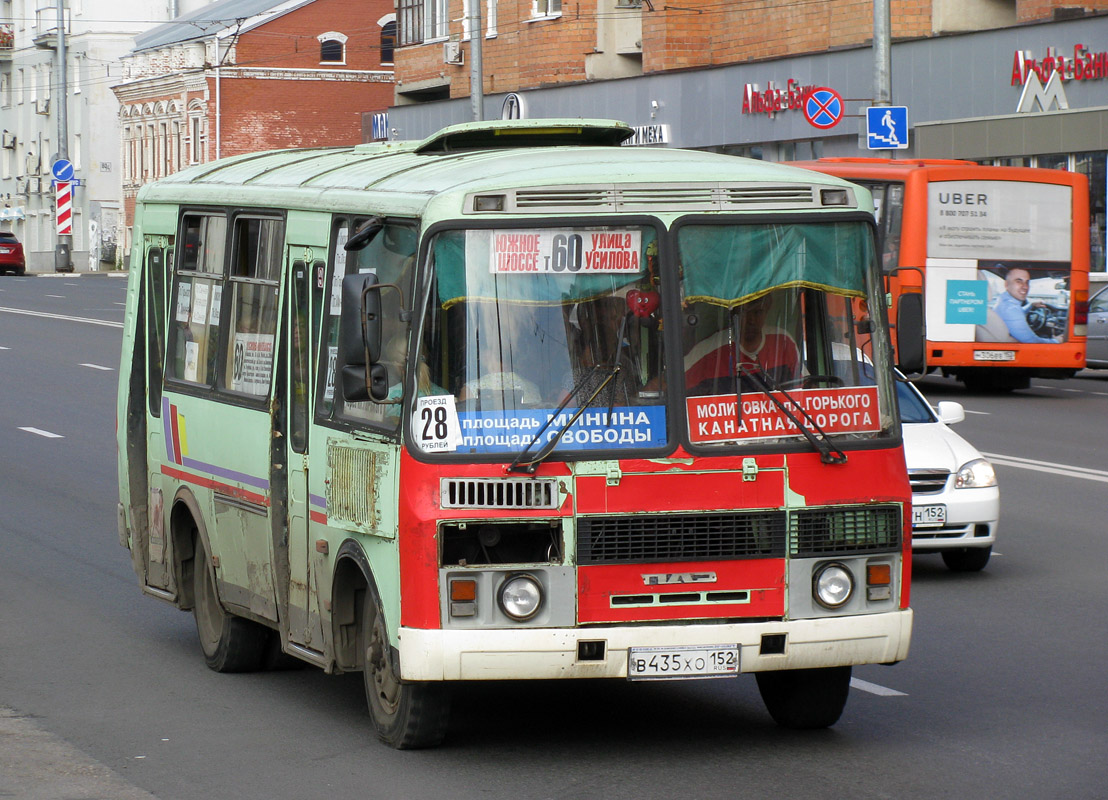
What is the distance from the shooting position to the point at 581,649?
716 cm

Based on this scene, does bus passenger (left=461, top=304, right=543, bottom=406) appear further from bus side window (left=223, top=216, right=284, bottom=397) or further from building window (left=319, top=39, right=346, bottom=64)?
building window (left=319, top=39, right=346, bottom=64)

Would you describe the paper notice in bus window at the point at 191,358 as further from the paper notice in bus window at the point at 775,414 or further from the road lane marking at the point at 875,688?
the road lane marking at the point at 875,688

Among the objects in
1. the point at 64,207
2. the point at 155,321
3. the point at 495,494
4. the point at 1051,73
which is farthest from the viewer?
the point at 64,207

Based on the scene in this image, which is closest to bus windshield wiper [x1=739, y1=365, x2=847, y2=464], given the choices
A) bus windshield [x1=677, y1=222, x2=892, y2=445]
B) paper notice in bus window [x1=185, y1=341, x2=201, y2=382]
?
bus windshield [x1=677, y1=222, x2=892, y2=445]

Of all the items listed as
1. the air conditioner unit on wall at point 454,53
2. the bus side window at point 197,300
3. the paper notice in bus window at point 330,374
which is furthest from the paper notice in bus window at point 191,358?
the air conditioner unit on wall at point 454,53

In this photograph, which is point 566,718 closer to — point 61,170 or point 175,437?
point 175,437

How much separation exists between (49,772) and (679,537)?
243 cm

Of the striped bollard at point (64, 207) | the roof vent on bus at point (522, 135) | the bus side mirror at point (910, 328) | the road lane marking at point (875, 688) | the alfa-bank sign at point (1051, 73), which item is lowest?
the road lane marking at point (875, 688)

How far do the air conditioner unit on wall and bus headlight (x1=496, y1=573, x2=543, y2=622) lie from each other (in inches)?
1896

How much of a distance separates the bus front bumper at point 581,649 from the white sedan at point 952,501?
5150mm

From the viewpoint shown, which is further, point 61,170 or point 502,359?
point 61,170

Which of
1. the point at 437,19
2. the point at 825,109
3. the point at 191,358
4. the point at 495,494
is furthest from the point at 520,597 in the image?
the point at 437,19

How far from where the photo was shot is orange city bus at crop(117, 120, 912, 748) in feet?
23.5

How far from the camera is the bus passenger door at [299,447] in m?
8.23
